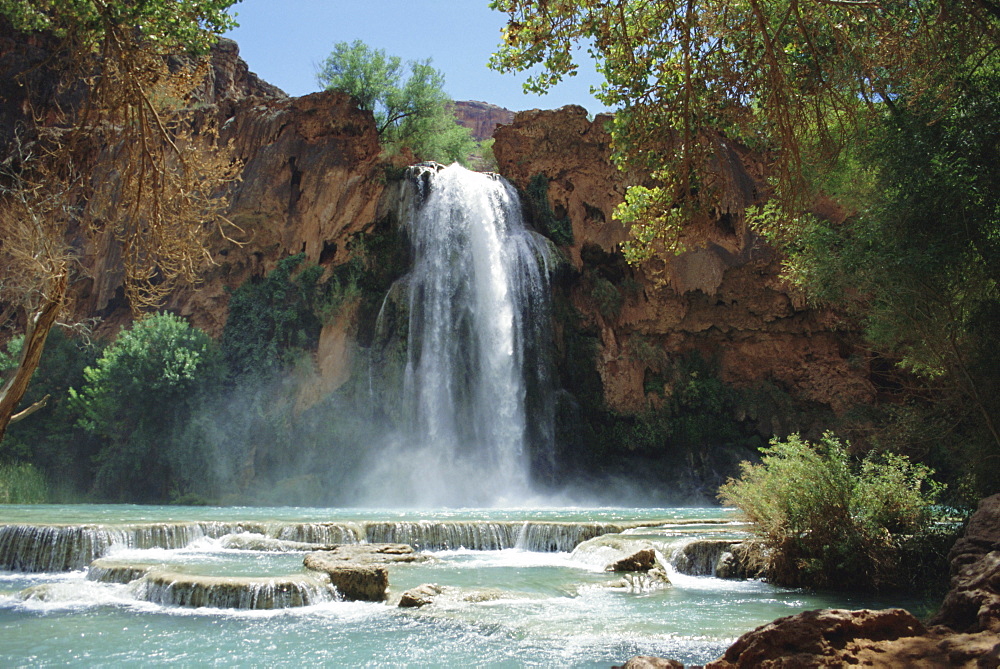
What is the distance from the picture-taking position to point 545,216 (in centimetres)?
2769

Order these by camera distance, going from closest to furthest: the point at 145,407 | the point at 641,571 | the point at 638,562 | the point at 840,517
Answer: the point at 840,517 → the point at 641,571 → the point at 638,562 → the point at 145,407

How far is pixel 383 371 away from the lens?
25.0m

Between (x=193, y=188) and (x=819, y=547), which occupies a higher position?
(x=193, y=188)

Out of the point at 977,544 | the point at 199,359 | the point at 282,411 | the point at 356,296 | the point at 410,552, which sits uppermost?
the point at 356,296

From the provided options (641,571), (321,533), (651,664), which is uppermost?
(651,664)

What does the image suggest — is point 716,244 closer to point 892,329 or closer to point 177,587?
point 892,329

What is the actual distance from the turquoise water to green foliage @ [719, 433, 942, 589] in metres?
0.49

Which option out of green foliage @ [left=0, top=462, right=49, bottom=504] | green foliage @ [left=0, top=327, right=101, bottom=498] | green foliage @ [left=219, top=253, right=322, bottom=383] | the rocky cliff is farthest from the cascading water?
the rocky cliff

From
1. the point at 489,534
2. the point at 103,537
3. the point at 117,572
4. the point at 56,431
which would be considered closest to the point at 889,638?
the point at 117,572

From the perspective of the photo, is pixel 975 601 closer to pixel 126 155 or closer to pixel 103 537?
pixel 126 155

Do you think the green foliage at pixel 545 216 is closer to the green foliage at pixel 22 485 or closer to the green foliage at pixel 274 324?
the green foliage at pixel 274 324

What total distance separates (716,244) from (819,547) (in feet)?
60.2

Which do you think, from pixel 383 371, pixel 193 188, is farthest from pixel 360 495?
pixel 193 188

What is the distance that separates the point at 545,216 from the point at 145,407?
1585 cm
